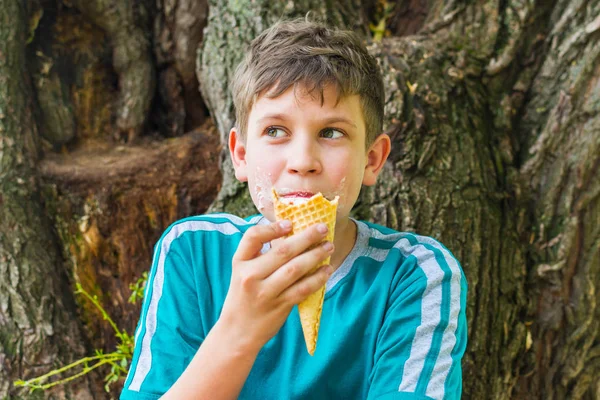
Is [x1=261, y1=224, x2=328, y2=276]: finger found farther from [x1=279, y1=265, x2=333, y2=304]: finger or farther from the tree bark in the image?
the tree bark

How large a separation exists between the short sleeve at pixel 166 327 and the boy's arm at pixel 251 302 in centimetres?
19

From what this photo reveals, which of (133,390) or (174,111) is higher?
(174,111)

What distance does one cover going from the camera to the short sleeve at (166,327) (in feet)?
6.92

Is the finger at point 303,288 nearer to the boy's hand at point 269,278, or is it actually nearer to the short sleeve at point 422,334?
the boy's hand at point 269,278

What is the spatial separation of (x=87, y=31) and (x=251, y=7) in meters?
1.24

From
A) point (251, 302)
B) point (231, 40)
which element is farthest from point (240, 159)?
point (231, 40)

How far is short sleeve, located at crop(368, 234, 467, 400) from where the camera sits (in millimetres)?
2025

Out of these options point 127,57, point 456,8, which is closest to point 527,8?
point 456,8

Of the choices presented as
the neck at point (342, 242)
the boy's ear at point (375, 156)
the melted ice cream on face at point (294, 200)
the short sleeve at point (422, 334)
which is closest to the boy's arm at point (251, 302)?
the melted ice cream on face at point (294, 200)

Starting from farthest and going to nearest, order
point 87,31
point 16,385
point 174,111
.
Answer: point 174,111 < point 87,31 < point 16,385

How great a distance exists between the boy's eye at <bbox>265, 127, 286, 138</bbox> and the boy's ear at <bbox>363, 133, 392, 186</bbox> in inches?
16.4

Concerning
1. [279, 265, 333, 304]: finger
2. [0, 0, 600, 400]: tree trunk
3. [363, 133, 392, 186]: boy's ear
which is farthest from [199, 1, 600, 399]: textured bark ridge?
[279, 265, 333, 304]: finger

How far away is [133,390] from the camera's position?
2.09 metres

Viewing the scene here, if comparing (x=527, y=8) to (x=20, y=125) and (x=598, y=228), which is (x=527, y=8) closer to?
(x=598, y=228)
